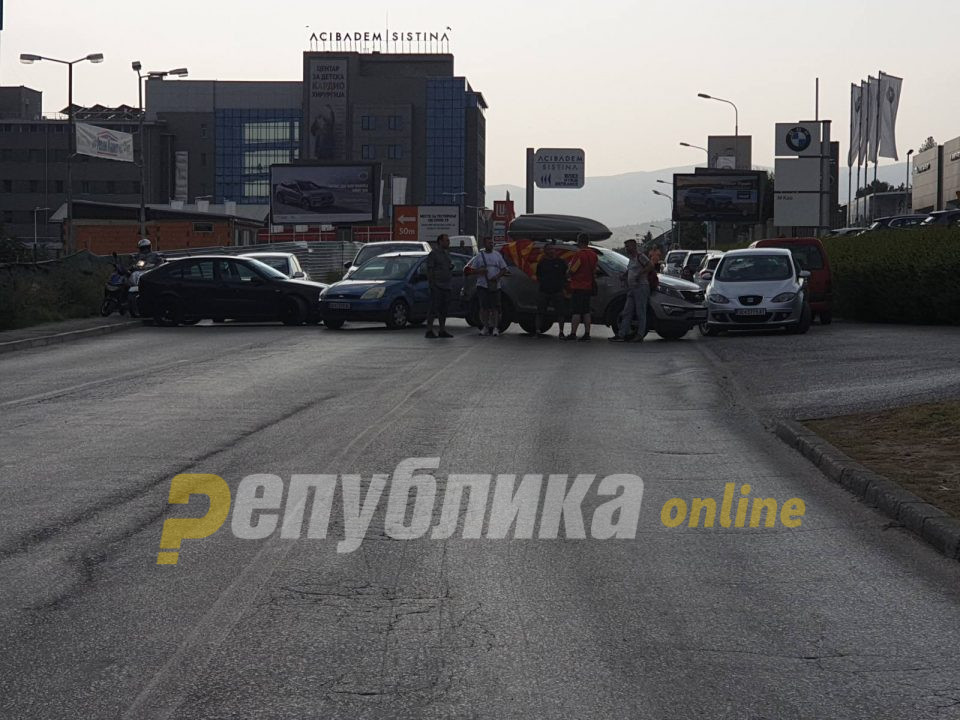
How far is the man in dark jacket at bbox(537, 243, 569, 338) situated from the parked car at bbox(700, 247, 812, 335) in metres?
3.28

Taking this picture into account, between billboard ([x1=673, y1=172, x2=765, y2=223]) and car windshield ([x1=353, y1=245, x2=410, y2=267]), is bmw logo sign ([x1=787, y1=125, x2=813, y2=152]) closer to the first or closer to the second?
billboard ([x1=673, y1=172, x2=765, y2=223])

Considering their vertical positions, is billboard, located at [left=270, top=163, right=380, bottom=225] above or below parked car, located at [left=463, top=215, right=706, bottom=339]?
above

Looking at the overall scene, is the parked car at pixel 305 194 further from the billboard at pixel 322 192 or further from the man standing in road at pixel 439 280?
the man standing in road at pixel 439 280

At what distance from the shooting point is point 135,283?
32.2 metres

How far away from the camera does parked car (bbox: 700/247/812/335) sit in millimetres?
26109

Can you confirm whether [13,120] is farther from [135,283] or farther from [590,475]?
[590,475]

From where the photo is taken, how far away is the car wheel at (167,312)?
31.0m

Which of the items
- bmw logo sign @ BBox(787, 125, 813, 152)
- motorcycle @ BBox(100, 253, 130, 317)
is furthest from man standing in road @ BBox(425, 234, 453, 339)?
bmw logo sign @ BBox(787, 125, 813, 152)

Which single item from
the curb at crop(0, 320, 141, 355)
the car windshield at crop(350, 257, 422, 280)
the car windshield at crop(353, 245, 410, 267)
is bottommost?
the curb at crop(0, 320, 141, 355)

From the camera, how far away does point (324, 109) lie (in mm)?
163500

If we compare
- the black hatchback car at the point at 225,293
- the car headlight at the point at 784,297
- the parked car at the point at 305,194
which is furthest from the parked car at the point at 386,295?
the parked car at the point at 305,194

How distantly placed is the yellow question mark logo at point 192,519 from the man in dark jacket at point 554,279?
15.6m

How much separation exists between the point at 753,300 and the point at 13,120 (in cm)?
13308

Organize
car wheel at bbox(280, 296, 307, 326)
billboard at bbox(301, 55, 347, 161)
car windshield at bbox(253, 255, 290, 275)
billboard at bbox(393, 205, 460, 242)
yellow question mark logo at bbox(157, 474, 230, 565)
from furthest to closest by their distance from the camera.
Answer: billboard at bbox(301, 55, 347, 161), billboard at bbox(393, 205, 460, 242), car windshield at bbox(253, 255, 290, 275), car wheel at bbox(280, 296, 307, 326), yellow question mark logo at bbox(157, 474, 230, 565)
